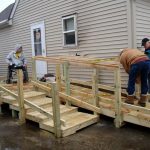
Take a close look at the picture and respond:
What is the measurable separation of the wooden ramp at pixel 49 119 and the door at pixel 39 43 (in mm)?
3860

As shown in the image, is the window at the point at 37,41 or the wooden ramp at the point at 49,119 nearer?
the wooden ramp at the point at 49,119

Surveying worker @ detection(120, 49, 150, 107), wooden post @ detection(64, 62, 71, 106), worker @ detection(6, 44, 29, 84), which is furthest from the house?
wooden post @ detection(64, 62, 71, 106)

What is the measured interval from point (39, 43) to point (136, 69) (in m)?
6.65

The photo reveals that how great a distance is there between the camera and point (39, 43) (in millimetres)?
11773

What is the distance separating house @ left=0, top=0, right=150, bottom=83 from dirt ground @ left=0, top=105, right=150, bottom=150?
8.84 ft

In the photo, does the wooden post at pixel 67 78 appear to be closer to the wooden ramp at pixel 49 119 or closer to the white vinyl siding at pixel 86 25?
the wooden ramp at pixel 49 119

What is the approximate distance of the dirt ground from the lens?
4.96m

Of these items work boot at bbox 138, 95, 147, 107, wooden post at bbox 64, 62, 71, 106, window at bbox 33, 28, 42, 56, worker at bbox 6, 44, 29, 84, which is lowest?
work boot at bbox 138, 95, 147, 107

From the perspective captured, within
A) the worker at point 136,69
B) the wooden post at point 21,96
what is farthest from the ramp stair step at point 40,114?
the worker at point 136,69

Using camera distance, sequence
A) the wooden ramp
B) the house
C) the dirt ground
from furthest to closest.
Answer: the house → the wooden ramp → the dirt ground

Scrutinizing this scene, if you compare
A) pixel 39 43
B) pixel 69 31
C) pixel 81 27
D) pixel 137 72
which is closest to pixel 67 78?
pixel 137 72

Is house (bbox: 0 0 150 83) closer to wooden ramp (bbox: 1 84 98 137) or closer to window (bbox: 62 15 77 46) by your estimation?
window (bbox: 62 15 77 46)

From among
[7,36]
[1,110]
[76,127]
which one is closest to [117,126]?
[76,127]

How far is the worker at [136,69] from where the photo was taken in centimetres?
598
